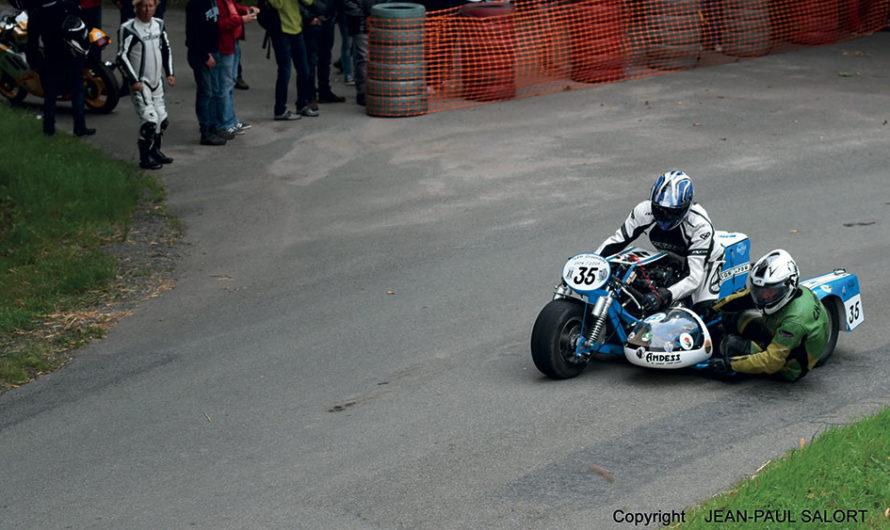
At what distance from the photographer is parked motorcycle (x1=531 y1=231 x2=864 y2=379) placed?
7523 millimetres

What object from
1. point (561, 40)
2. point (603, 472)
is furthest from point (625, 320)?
point (561, 40)

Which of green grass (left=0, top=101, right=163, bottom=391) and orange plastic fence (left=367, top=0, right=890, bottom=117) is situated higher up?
orange plastic fence (left=367, top=0, right=890, bottom=117)

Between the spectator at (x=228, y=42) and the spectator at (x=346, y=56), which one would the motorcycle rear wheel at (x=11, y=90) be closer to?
the spectator at (x=228, y=42)

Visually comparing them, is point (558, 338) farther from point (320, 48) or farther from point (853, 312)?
point (320, 48)

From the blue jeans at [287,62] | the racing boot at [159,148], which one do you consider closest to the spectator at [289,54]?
the blue jeans at [287,62]

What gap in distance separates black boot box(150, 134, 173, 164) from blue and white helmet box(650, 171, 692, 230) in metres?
7.43

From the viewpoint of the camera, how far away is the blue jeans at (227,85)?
14.0 m

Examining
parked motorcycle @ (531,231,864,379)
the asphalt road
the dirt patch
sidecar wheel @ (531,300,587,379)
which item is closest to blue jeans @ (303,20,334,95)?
the asphalt road

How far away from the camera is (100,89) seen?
15.5 m

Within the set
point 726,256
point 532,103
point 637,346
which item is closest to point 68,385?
point 637,346

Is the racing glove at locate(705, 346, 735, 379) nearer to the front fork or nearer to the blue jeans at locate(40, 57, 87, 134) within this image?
the front fork

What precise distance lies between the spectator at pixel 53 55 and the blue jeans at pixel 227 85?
1786 mm

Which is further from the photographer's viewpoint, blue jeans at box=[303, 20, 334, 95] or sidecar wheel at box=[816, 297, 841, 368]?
blue jeans at box=[303, 20, 334, 95]

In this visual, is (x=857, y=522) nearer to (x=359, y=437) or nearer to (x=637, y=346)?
(x=637, y=346)
